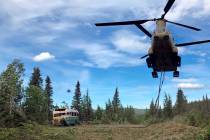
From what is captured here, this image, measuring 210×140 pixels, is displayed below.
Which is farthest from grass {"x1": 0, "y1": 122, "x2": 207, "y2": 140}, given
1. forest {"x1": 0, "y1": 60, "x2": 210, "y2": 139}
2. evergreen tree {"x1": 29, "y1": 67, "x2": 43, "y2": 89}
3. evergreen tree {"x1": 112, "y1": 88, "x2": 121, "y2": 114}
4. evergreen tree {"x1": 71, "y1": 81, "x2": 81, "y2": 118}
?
→ evergreen tree {"x1": 112, "y1": 88, "x2": 121, "y2": 114}

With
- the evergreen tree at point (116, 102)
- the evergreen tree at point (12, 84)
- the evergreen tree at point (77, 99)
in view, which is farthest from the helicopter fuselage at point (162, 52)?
the evergreen tree at point (116, 102)

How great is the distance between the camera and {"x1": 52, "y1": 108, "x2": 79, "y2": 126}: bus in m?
64.2

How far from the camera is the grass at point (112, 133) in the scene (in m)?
33.8

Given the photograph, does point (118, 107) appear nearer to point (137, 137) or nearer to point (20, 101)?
point (20, 101)

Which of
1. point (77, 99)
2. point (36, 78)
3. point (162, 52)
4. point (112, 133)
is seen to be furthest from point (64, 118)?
point (77, 99)

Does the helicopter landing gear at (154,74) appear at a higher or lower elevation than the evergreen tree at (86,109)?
lower

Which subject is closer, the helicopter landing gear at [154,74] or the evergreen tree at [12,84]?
the helicopter landing gear at [154,74]

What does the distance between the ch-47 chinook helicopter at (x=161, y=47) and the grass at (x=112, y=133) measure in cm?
Result: 1300

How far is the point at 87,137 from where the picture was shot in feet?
139

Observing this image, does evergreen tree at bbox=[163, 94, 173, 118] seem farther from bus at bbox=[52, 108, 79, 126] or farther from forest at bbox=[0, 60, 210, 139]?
bus at bbox=[52, 108, 79, 126]

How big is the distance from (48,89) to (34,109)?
44684 mm

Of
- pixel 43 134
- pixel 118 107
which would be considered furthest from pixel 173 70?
pixel 118 107

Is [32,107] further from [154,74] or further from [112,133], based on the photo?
[154,74]

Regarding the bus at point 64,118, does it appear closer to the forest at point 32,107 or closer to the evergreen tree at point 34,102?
the forest at point 32,107
